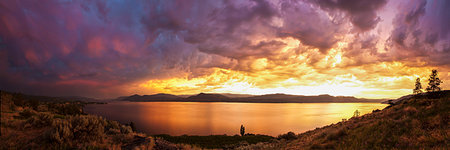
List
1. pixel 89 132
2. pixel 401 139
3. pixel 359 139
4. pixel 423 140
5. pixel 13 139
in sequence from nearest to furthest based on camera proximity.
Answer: pixel 13 139
pixel 89 132
pixel 423 140
pixel 401 139
pixel 359 139

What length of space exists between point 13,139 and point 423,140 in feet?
55.2

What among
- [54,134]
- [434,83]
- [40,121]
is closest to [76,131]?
[54,134]

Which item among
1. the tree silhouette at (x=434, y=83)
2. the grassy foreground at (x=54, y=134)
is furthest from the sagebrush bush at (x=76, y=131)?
the tree silhouette at (x=434, y=83)

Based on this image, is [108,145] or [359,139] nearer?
[108,145]

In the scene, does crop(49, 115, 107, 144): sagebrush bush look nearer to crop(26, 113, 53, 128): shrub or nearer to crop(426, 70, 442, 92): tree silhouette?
crop(26, 113, 53, 128): shrub

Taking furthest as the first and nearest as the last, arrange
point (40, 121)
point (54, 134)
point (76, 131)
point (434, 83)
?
point (434, 83), point (40, 121), point (76, 131), point (54, 134)

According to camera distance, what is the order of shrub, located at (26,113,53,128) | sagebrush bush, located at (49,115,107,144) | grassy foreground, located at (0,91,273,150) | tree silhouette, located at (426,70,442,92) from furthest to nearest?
tree silhouette, located at (426,70,442,92) < shrub, located at (26,113,53,128) < sagebrush bush, located at (49,115,107,144) < grassy foreground, located at (0,91,273,150)

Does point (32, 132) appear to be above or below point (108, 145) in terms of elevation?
above

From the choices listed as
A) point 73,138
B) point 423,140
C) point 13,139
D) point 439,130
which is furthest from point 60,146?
point 439,130

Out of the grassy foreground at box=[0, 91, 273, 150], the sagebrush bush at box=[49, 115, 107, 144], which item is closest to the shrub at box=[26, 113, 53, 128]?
the grassy foreground at box=[0, 91, 273, 150]

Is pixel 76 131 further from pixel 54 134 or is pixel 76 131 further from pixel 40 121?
pixel 40 121

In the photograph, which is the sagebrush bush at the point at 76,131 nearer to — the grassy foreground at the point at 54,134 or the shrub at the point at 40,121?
the grassy foreground at the point at 54,134

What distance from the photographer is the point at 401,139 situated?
930 cm

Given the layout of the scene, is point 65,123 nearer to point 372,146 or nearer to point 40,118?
point 40,118
